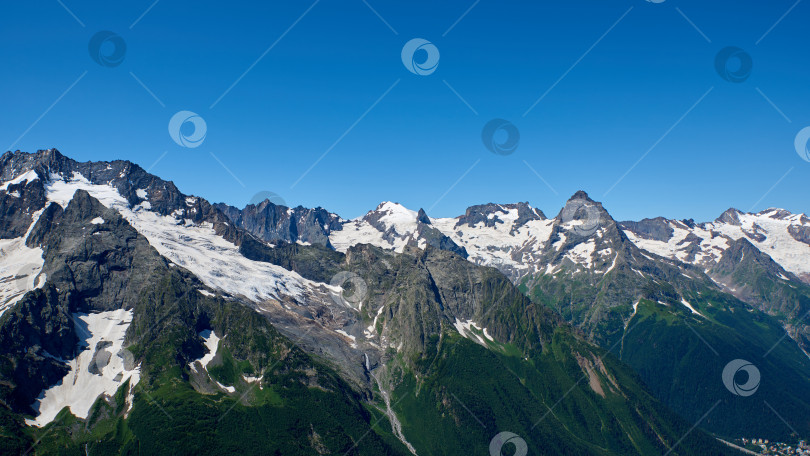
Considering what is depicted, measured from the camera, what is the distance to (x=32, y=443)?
7825 inches

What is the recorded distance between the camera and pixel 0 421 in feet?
655

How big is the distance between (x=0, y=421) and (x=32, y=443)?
15.5m
